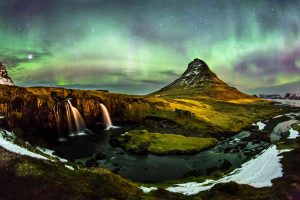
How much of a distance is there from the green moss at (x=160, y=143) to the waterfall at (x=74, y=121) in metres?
26.5

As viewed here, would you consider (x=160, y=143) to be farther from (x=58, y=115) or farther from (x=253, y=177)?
(x=58, y=115)

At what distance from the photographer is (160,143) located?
9319 cm

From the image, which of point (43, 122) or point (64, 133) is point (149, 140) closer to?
point (64, 133)

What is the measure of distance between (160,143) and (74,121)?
148 feet

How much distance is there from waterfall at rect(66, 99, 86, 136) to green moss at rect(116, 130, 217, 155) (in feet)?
86.9

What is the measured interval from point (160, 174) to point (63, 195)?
3622 centimetres

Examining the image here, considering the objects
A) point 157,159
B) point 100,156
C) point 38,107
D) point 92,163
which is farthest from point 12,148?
point 38,107

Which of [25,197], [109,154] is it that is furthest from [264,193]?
[109,154]

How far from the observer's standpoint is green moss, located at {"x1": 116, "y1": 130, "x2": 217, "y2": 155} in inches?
3408

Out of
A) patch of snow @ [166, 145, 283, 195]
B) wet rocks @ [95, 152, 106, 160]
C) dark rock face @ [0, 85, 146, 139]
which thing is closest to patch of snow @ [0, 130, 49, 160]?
patch of snow @ [166, 145, 283, 195]

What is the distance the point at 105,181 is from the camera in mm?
37812

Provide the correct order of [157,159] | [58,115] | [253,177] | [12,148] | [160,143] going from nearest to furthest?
[12,148] → [253,177] → [157,159] → [160,143] → [58,115]

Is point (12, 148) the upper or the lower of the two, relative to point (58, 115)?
upper

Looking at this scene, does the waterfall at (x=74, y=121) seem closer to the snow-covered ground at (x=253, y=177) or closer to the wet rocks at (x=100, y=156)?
the wet rocks at (x=100, y=156)
